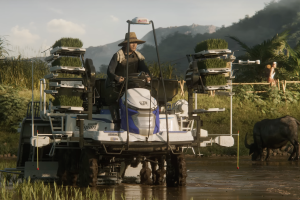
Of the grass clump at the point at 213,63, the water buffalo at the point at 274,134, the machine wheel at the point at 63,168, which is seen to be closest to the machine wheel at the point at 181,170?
the grass clump at the point at 213,63

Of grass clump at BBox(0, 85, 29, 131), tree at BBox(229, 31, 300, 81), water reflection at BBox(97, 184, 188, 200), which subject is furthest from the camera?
tree at BBox(229, 31, 300, 81)

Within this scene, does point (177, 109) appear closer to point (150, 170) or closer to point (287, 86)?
point (150, 170)

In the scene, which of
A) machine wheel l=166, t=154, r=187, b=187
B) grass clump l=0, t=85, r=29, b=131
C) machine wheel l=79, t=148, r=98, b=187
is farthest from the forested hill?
machine wheel l=79, t=148, r=98, b=187

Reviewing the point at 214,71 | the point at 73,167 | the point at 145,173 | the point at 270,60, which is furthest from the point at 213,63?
the point at 270,60

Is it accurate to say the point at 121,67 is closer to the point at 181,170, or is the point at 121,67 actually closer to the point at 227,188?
the point at 181,170

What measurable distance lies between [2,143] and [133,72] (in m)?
12.1

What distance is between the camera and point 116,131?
8148 mm

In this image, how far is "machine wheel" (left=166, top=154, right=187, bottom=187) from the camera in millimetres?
8990

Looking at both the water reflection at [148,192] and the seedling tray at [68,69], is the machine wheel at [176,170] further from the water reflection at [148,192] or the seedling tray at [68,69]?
the seedling tray at [68,69]

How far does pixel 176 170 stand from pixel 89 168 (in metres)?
1.55

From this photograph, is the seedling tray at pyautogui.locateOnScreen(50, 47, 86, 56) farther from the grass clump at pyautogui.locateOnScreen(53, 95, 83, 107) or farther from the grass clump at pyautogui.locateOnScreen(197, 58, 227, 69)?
the grass clump at pyautogui.locateOnScreen(197, 58, 227, 69)

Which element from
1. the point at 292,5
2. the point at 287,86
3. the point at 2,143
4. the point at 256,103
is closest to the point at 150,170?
the point at 2,143

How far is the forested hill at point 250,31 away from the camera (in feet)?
197

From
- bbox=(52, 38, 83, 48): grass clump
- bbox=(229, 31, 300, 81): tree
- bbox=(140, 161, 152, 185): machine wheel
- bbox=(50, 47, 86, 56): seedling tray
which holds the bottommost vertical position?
bbox=(140, 161, 152, 185): machine wheel
